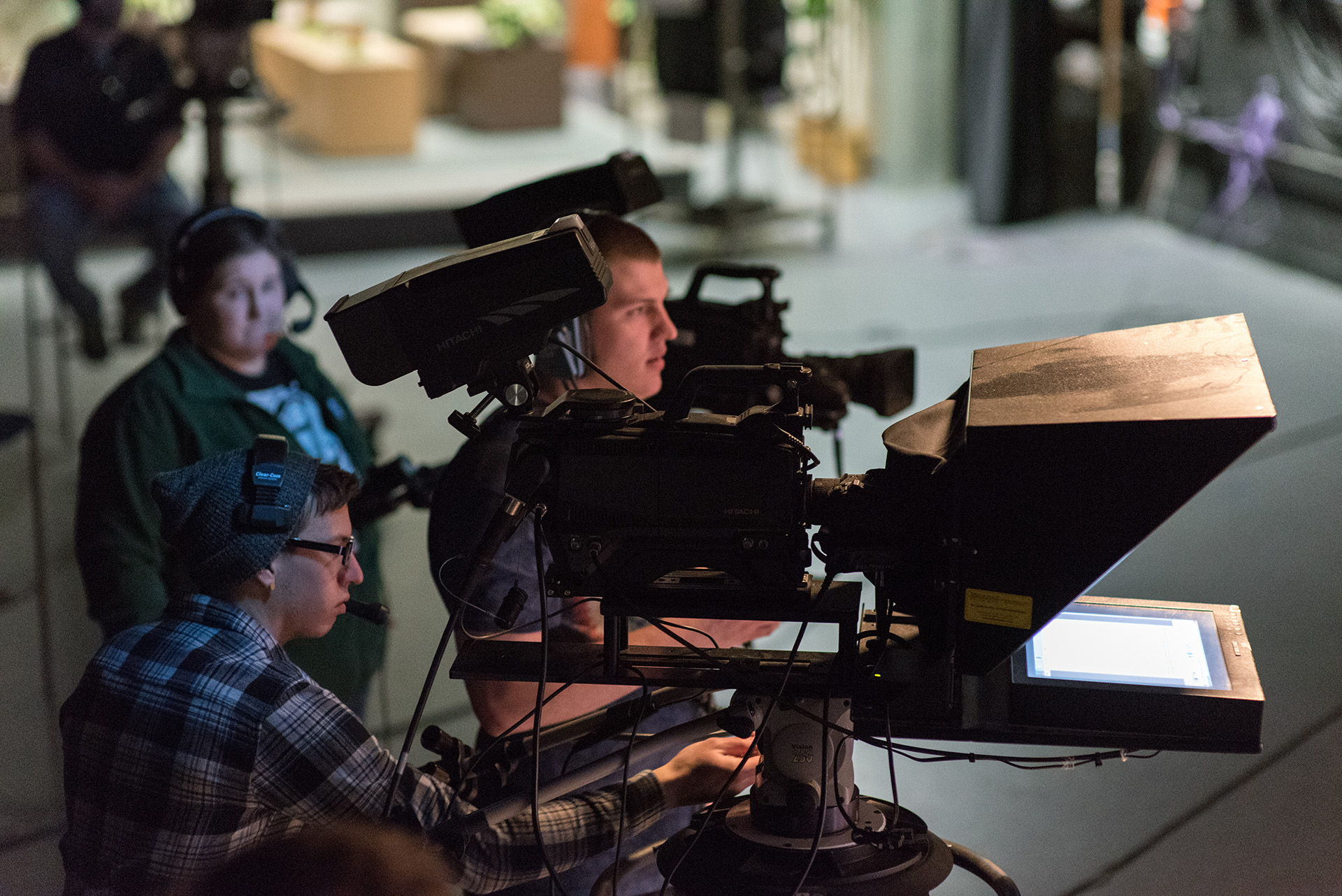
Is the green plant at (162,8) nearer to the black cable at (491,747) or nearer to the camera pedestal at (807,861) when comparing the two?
the black cable at (491,747)

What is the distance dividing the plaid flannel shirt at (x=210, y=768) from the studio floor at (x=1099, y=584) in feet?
2.40

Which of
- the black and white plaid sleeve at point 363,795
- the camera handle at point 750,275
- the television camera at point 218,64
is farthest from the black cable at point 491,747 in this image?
the television camera at point 218,64

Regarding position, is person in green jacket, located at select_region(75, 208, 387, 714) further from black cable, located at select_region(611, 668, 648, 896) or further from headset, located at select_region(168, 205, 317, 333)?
black cable, located at select_region(611, 668, 648, 896)

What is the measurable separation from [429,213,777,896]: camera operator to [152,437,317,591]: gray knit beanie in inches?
8.5

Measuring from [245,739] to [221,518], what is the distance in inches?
9.1

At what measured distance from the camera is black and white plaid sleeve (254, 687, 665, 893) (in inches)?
50.5

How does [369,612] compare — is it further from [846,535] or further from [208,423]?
[208,423]

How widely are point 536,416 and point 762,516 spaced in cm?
22

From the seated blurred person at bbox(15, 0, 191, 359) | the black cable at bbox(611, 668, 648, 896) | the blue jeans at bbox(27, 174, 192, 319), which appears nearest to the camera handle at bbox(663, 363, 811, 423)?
the black cable at bbox(611, 668, 648, 896)

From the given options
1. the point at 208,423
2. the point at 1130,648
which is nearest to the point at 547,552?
the point at 1130,648

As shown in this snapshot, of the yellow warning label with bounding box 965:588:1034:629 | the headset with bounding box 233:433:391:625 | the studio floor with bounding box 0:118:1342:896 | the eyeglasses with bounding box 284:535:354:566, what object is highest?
the headset with bounding box 233:433:391:625

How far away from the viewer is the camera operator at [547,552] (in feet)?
5.19

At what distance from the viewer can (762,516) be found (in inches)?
46.4

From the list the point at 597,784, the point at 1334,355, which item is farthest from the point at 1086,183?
the point at 597,784
